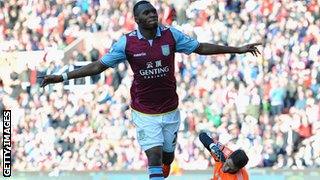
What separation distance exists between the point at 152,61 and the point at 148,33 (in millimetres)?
290

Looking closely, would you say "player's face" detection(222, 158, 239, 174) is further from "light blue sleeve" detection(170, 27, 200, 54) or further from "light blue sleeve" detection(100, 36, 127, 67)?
"light blue sleeve" detection(100, 36, 127, 67)

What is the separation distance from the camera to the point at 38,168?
61.0 feet

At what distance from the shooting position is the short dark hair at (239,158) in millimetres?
8875

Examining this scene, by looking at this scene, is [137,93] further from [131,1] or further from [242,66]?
[131,1]

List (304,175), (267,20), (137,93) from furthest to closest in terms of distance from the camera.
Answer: (267,20)
(304,175)
(137,93)

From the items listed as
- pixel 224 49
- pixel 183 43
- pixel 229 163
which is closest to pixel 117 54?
pixel 183 43

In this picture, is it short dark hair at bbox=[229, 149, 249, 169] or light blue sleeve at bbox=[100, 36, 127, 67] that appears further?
light blue sleeve at bbox=[100, 36, 127, 67]

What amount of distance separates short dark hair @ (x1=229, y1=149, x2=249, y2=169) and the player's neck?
1464 mm

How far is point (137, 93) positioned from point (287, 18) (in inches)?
425

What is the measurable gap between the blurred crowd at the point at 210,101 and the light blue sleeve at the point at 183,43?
325 inches

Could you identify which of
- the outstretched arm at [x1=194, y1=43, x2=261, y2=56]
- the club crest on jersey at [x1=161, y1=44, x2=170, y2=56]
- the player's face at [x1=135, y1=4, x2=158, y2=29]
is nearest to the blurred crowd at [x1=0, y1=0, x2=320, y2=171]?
the outstretched arm at [x1=194, y1=43, x2=261, y2=56]

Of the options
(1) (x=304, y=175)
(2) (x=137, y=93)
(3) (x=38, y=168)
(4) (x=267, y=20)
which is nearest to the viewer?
(2) (x=137, y=93)

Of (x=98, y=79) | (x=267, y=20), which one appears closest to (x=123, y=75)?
(x=98, y=79)

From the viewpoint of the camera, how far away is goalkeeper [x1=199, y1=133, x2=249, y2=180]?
8.91 m
